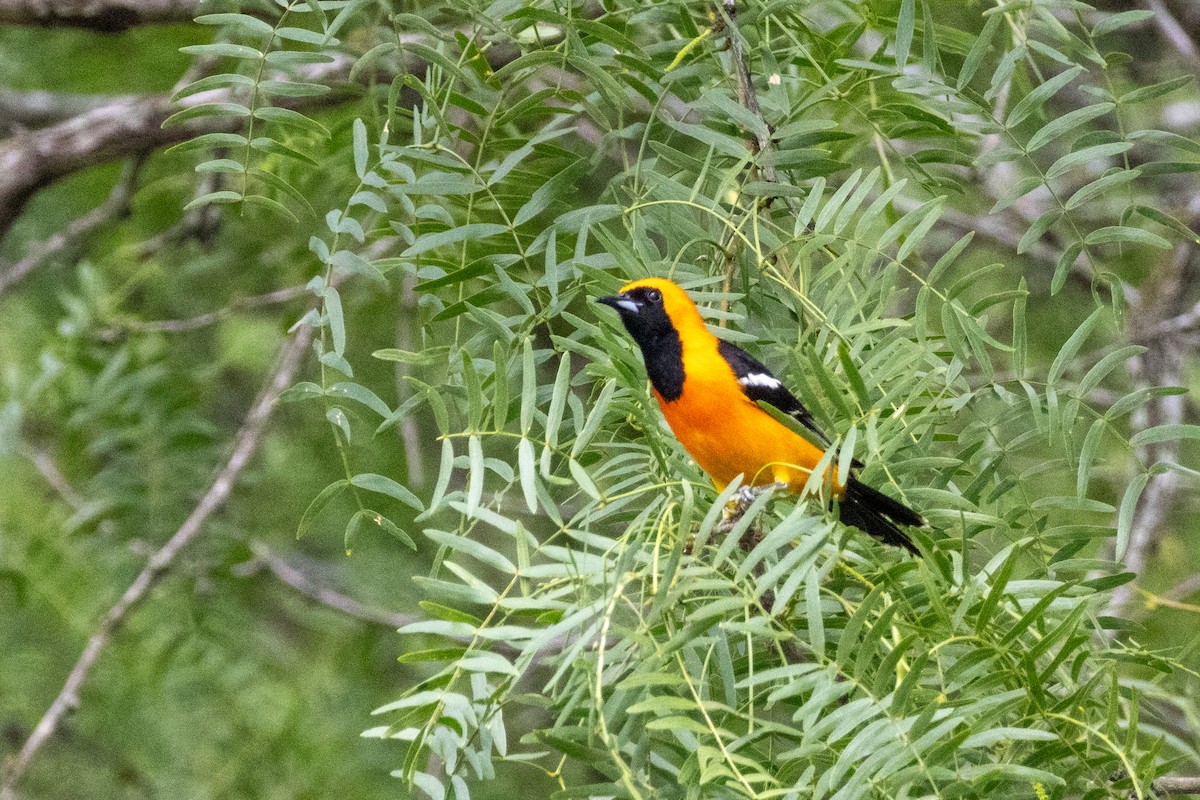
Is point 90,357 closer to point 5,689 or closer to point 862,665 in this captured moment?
point 5,689

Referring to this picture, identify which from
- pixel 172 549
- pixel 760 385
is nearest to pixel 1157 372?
pixel 760 385

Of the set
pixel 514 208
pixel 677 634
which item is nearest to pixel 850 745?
pixel 677 634

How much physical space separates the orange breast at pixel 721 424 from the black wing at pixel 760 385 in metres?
0.02

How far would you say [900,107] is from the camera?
2.27 meters

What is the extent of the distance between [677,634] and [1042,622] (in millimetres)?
548

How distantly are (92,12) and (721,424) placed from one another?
9.15 ft

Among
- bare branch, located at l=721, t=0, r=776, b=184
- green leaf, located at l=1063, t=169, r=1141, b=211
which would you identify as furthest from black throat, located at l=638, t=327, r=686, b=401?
green leaf, located at l=1063, t=169, r=1141, b=211

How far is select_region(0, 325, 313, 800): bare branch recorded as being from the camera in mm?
3674

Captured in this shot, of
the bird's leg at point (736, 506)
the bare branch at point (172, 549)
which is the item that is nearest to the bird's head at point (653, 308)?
the bird's leg at point (736, 506)

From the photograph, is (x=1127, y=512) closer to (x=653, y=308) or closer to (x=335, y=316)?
(x=653, y=308)

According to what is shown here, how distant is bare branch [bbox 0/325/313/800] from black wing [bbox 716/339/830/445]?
149 cm

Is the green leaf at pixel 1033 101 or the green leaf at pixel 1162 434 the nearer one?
the green leaf at pixel 1162 434

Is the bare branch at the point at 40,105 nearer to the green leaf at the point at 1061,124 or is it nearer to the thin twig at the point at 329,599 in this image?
the thin twig at the point at 329,599

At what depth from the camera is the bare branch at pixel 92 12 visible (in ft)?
13.3
